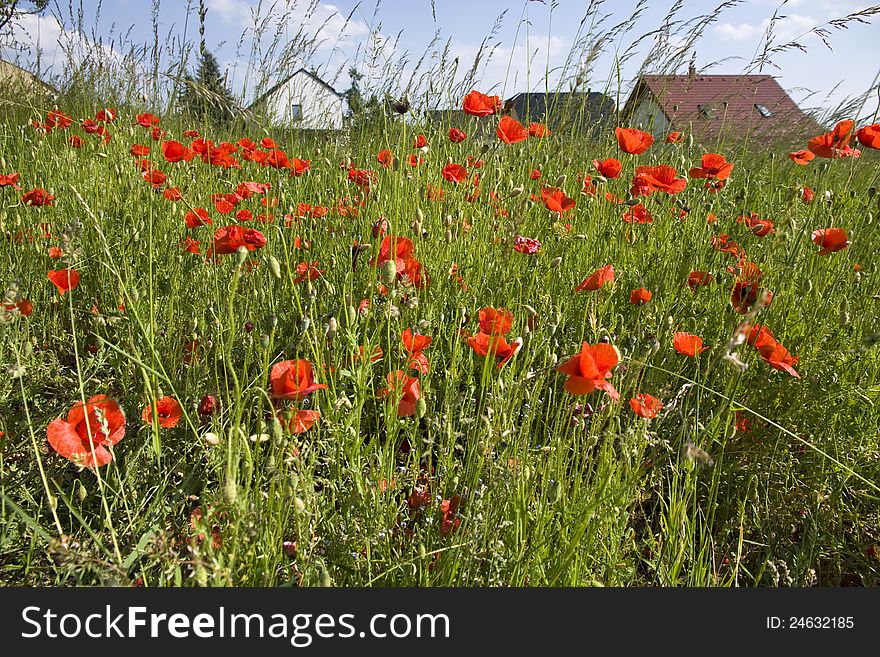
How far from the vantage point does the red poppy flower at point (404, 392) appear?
44.6 inches

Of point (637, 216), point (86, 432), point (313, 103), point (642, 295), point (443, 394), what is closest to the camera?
point (86, 432)

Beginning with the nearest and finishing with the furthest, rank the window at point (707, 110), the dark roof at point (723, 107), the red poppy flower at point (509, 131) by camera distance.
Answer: the red poppy flower at point (509, 131) < the dark roof at point (723, 107) < the window at point (707, 110)

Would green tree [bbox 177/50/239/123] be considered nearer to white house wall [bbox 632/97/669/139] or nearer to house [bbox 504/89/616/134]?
house [bbox 504/89/616/134]

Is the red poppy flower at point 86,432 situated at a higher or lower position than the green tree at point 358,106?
lower

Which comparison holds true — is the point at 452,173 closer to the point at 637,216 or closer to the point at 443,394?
the point at 637,216

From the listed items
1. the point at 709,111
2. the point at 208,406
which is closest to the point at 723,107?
the point at 709,111

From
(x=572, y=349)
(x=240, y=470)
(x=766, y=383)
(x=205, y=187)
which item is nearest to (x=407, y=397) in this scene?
(x=240, y=470)

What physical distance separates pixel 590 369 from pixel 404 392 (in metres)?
0.41

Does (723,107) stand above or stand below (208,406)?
above

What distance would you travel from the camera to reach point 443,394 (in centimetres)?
158

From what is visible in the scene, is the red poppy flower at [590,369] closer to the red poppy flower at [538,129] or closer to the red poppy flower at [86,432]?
the red poppy flower at [86,432]

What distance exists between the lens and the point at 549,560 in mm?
1074

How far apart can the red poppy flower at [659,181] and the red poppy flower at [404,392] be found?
Answer: 1076 mm

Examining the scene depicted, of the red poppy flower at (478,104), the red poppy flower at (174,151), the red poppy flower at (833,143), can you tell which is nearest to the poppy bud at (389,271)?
the red poppy flower at (478,104)
